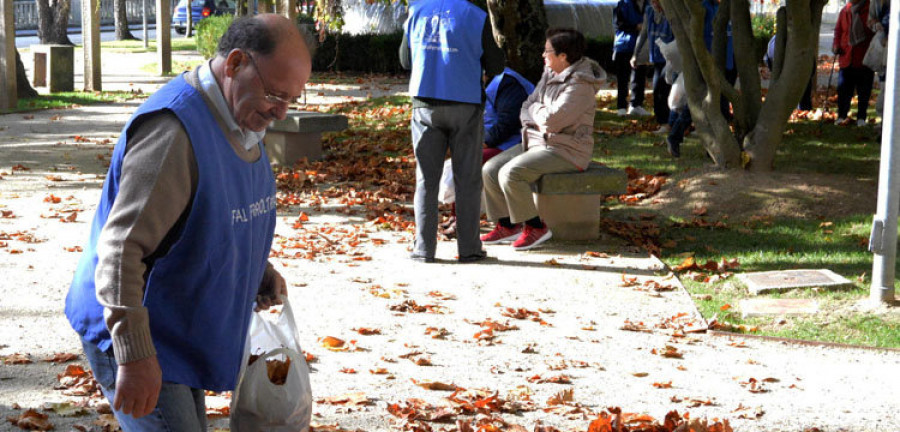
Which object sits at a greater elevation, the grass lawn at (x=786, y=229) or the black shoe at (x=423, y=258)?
Result: the grass lawn at (x=786, y=229)

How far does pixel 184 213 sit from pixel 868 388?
3.82 metres

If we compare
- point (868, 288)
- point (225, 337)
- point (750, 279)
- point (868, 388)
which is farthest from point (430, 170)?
point (225, 337)

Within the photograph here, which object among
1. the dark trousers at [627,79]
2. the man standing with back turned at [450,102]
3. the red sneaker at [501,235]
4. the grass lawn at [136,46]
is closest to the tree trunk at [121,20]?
the grass lawn at [136,46]

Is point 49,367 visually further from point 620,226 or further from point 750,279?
point 620,226

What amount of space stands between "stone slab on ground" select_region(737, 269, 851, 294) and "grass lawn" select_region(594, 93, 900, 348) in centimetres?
5

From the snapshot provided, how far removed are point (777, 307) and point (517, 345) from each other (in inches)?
72.7

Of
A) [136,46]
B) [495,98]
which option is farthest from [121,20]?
[495,98]

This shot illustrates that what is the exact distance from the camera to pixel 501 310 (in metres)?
6.80

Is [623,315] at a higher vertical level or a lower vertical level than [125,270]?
lower

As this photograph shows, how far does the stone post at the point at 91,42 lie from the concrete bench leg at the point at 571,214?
44.9 ft

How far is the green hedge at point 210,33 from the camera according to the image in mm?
24930

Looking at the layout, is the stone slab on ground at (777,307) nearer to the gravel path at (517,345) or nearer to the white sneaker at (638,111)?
the gravel path at (517,345)

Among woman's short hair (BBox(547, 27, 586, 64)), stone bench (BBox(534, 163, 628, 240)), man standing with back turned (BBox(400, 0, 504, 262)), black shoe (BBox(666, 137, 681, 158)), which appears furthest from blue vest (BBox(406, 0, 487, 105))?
black shoe (BBox(666, 137, 681, 158))

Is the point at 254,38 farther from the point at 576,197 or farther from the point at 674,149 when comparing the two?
the point at 674,149
